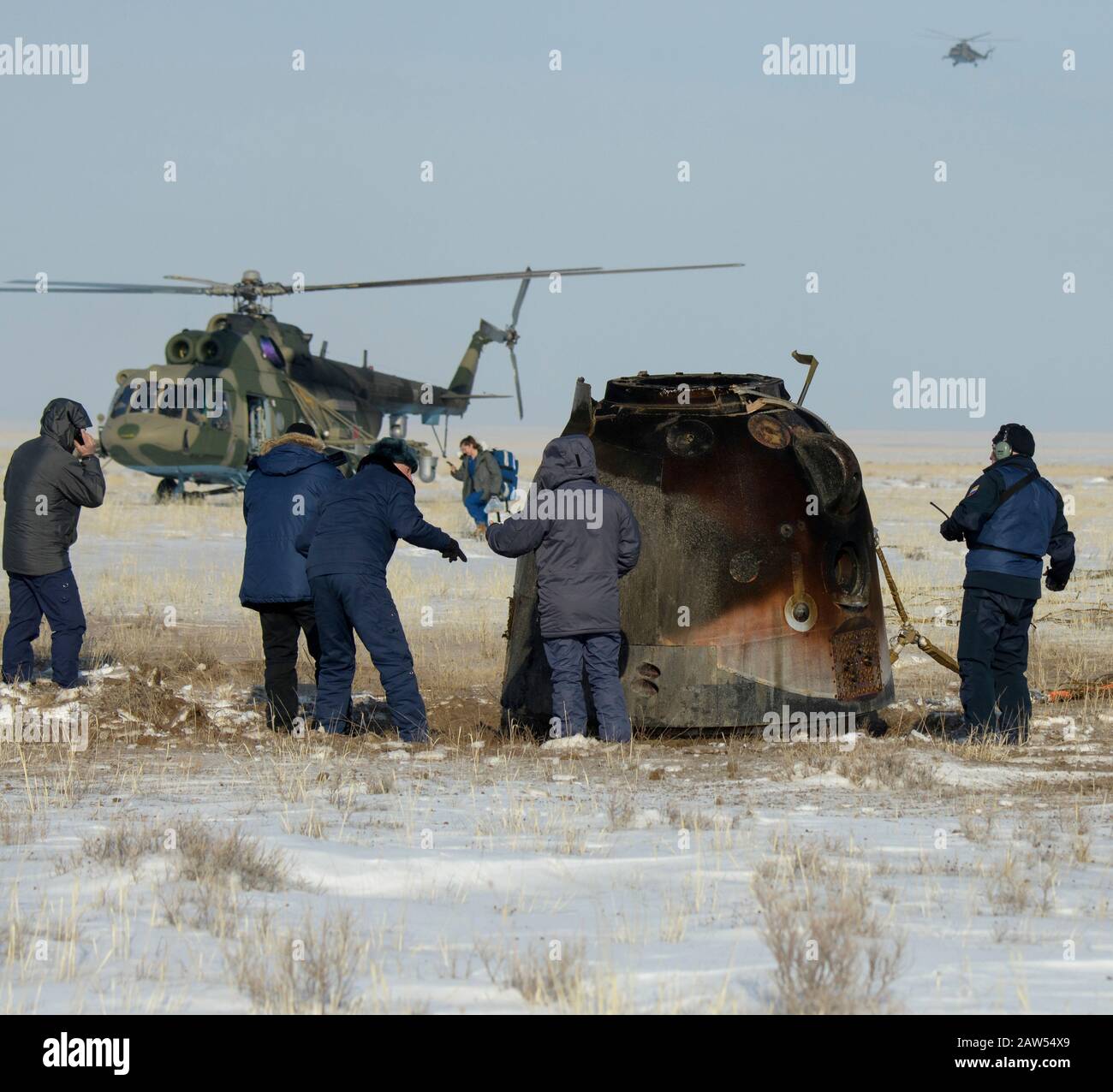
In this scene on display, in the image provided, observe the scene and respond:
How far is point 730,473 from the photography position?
8.79 m

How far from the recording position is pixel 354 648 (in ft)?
29.0

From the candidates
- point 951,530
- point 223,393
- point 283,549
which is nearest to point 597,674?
point 283,549

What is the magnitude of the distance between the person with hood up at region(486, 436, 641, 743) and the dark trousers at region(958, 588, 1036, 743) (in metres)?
1.93

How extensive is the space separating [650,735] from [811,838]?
9.75 feet

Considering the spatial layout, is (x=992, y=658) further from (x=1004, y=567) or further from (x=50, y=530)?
(x=50, y=530)

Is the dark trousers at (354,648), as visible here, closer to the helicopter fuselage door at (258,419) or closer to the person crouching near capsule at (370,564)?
the person crouching near capsule at (370,564)

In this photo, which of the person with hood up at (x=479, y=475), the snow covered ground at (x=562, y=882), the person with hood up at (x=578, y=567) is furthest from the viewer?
the person with hood up at (x=479, y=475)

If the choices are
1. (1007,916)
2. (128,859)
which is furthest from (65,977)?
(1007,916)

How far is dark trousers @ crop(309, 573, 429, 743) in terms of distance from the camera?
28.7 feet

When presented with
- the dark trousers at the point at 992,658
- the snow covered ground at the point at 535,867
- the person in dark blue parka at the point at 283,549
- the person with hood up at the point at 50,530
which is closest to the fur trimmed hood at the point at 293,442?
the person in dark blue parka at the point at 283,549

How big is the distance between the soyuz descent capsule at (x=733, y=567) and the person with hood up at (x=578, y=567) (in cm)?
30

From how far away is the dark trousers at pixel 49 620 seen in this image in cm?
975

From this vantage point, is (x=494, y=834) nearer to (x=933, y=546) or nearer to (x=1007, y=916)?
(x=1007, y=916)

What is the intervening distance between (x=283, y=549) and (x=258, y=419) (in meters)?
Answer: 19.5
